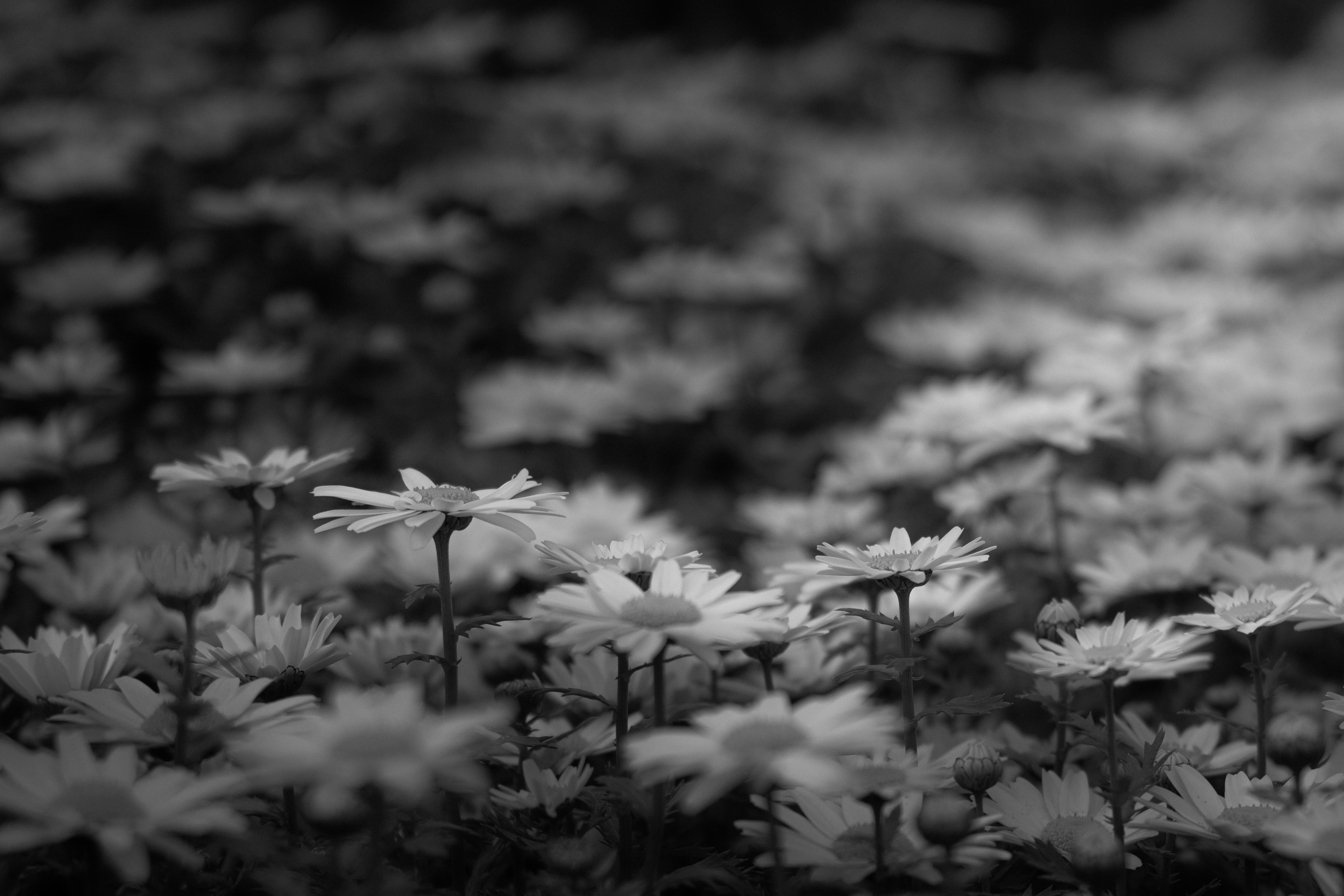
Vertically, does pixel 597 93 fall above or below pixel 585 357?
above

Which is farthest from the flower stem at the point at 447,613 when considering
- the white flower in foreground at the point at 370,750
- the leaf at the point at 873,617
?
the leaf at the point at 873,617

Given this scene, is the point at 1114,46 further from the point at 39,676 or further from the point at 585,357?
the point at 39,676

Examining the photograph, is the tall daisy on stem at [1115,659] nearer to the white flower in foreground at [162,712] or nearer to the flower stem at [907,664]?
the flower stem at [907,664]

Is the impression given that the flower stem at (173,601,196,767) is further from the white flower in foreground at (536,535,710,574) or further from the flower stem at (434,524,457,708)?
the white flower in foreground at (536,535,710,574)

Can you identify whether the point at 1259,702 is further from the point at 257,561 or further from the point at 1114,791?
the point at 257,561

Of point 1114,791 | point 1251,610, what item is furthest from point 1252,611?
point 1114,791

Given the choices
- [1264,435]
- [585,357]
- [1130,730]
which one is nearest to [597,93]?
[585,357]
